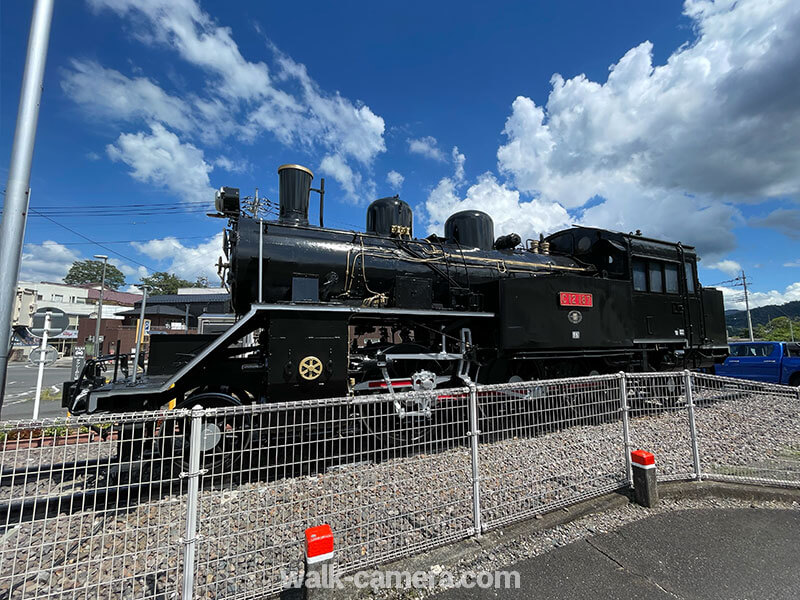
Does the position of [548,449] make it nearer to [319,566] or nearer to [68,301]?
[319,566]

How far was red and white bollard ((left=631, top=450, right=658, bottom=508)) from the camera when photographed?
3.77 m

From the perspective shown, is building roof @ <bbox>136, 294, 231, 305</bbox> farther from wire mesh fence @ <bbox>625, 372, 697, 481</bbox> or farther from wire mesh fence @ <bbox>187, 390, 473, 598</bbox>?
wire mesh fence @ <bbox>625, 372, 697, 481</bbox>

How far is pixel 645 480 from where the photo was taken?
12.3 feet

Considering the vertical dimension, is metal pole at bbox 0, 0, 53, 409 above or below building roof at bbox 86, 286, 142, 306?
below

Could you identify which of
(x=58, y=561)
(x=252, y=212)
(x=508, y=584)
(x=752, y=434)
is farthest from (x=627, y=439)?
(x=252, y=212)

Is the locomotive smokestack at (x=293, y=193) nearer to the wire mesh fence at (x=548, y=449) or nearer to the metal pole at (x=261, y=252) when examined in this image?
the metal pole at (x=261, y=252)

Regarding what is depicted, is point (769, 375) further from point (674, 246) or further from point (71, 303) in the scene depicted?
point (71, 303)

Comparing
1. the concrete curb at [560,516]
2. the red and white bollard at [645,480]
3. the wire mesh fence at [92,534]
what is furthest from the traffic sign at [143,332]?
the red and white bollard at [645,480]

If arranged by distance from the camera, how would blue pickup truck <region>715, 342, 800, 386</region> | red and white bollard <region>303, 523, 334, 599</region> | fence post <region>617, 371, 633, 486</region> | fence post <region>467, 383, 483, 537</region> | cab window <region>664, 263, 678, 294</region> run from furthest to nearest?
blue pickup truck <region>715, 342, 800, 386</region>, cab window <region>664, 263, 678, 294</region>, fence post <region>617, 371, 633, 486</region>, fence post <region>467, 383, 483, 537</region>, red and white bollard <region>303, 523, 334, 599</region>

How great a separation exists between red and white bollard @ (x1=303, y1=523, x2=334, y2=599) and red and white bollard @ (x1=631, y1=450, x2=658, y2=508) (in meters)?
3.15

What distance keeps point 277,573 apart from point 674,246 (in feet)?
31.9

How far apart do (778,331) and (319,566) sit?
54.1m

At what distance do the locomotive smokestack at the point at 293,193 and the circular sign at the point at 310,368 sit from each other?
255 cm

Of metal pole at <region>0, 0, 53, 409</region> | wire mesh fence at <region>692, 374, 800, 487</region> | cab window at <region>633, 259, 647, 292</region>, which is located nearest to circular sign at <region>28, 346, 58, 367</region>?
metal pole at <region>0, 0, 53, 409</region>
